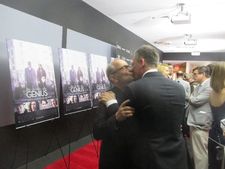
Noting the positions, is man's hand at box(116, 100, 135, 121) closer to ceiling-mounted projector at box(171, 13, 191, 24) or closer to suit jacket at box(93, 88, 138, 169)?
suit jacket at box(93, 88, 138, 169)

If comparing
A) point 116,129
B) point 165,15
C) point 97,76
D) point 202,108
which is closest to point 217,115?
point 202,108

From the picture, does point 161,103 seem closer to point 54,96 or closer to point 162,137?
point 162,137

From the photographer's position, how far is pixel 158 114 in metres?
1.45

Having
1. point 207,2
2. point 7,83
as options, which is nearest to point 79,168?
point 7,83

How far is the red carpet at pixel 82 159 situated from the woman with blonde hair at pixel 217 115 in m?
1.58

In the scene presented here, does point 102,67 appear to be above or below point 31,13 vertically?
below

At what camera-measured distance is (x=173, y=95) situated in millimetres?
1517

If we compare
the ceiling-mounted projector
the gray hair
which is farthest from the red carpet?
the ceiling-mounted projector

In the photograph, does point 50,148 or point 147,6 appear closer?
point 50,148

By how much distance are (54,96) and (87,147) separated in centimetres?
176

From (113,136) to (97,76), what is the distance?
2.59 m

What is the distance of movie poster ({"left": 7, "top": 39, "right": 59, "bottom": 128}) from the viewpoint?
240 centimetres

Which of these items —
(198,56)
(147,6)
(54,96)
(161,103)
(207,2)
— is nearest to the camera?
(161,103)

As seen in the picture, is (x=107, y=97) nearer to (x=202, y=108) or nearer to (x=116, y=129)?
(x=116, y=129)
